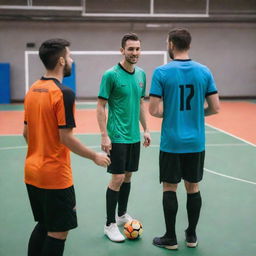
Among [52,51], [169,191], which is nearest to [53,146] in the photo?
[52,51]

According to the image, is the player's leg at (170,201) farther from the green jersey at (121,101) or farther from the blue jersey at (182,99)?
the green jersey at (121,101)

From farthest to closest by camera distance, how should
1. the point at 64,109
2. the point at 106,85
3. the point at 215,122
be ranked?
the point at 215,122 → the point at 106,85 → the point at 64,109

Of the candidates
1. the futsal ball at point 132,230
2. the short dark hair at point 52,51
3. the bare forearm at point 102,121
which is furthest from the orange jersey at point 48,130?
the futsal ball at point 132,230

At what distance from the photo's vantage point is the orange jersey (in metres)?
2.62

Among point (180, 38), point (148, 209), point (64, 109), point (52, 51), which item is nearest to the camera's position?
point (64, 109)

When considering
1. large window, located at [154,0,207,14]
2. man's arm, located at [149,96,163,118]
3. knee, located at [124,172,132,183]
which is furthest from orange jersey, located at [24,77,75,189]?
large window, located at [154,0,207,14]

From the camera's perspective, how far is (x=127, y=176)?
432 cm

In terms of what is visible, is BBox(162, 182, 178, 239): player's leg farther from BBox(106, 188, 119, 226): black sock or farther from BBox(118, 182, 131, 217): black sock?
BBox(118, 182, 131, 217): black sock

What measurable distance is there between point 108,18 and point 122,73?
13.5 metres

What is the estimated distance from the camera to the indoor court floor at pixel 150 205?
389cm

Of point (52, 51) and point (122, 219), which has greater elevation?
point (52, 51)

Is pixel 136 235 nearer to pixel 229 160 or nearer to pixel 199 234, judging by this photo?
pixel 199 234

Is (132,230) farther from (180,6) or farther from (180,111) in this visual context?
(180,6)

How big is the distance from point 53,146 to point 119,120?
4.60ft
